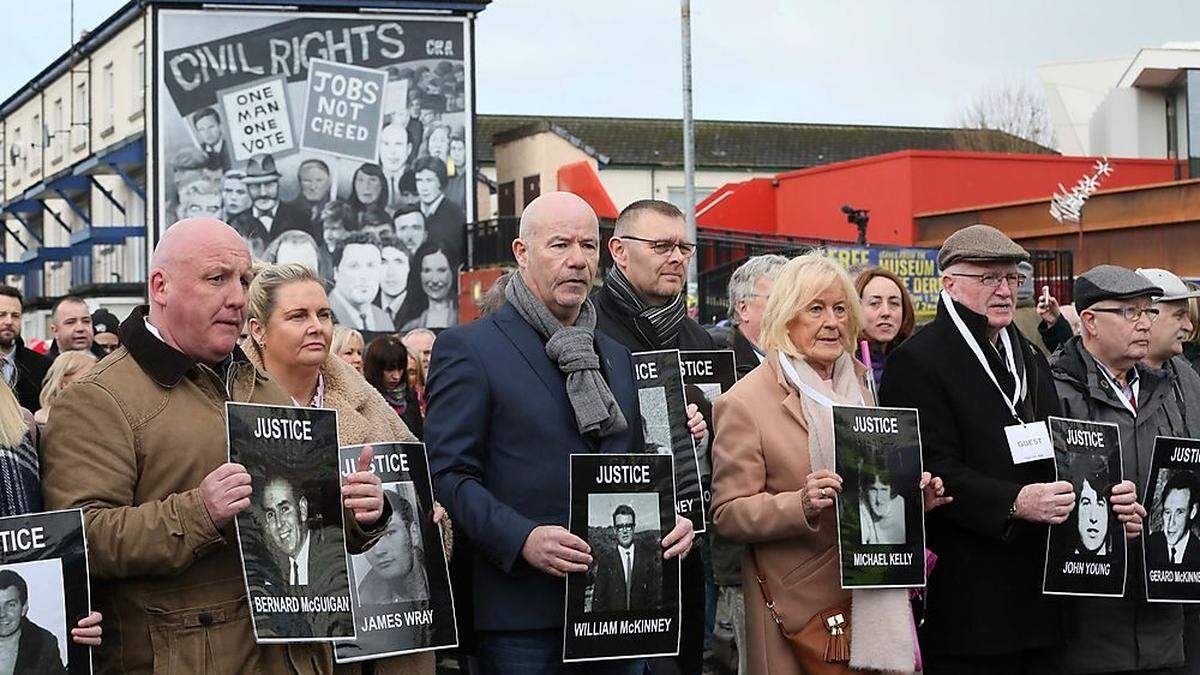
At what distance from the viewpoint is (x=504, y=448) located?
533 centimetres

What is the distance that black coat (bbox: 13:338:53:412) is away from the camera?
11188 millimetres

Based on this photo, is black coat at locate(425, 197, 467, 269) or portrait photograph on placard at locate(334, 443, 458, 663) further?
black coat at locate(425, 197, 467, 269)

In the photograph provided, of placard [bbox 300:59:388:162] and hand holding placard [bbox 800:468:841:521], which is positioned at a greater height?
placard [bbox 300:59:388:162]

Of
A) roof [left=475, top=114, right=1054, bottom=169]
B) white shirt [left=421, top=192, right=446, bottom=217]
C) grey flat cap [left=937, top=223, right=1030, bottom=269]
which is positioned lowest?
grey flat cap [left=937, top=223, right=1030, bottom=269]

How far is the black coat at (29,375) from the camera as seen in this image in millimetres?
11188

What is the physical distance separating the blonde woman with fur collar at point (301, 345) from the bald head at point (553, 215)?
83cm

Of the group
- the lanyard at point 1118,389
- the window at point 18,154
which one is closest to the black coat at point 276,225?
the window at point 18,154

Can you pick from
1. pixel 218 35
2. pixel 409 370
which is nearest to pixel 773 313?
pixel 409 370

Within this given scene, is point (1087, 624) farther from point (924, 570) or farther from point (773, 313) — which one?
point (773, 313)

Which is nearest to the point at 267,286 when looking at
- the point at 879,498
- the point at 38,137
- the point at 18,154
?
the point at 879,498

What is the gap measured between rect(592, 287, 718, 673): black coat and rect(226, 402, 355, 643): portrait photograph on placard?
1497mm

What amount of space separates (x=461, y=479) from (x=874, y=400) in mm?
1983

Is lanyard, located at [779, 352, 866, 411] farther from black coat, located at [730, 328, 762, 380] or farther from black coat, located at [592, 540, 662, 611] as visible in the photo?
black coat, located at [730, 328, 762, 380]

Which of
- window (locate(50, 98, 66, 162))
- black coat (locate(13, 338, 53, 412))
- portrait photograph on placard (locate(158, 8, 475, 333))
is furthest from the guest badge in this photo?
window (locate(50, 98, 66, 162))
